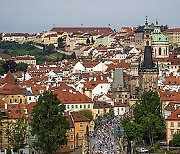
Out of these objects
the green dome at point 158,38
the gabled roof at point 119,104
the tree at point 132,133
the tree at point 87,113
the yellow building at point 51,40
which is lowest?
the tree at point 132,133

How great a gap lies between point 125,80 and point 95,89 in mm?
4606

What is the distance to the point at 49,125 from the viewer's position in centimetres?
4872

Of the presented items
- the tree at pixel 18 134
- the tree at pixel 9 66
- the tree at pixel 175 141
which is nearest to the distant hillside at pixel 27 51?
the tree at pixel 9 66

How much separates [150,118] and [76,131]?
634 centimetres

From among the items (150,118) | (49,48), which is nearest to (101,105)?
(150,118)

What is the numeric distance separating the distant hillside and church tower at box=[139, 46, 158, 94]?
63.8 meters

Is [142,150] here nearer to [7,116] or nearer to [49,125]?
[49,125]

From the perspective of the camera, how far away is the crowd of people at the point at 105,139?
47591 millimetres

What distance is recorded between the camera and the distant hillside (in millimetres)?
156950

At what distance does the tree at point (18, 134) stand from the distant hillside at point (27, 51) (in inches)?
3854

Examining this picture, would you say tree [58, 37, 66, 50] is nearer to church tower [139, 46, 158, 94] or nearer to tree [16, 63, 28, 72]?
tree [16, 63, 28, 72]

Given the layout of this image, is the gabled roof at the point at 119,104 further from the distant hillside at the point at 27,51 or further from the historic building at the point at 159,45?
the distant hillside at the point at 27,51

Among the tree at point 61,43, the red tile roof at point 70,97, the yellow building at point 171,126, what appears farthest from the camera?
the tree at point 61,43

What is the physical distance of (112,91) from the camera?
282 feet
